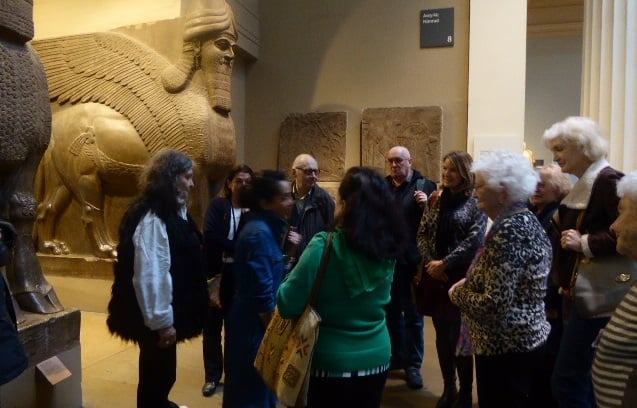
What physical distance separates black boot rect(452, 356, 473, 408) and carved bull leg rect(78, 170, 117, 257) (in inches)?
128

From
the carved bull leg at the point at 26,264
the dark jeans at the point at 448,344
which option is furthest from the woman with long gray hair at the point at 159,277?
the dark jeans at the point at 448,344

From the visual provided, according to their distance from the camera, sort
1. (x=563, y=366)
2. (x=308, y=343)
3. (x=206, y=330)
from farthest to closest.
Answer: (x=206, y=330) → (x=563, y=366) → (x=308, y=343)

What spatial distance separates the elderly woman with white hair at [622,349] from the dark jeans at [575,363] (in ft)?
2.12

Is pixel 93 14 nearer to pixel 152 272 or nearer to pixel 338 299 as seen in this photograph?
pixel 152 272

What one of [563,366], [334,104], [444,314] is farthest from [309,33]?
[563,366]

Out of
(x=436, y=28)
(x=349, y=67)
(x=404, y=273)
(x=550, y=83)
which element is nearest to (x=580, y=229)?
(x=404, y=273)

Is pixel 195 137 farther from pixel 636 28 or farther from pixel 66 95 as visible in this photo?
pixel 636 28

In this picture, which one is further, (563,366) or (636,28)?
(636,28)

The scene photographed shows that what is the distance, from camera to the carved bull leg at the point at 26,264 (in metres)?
2.63

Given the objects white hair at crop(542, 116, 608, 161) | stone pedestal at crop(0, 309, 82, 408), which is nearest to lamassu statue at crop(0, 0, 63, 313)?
stone pedestal at crop(0, 309, 82, 408)

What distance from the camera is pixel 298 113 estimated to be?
625 centimetres

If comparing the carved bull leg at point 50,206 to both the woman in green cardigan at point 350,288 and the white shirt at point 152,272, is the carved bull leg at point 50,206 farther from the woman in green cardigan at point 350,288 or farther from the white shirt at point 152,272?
the woman in green cardigan at point 350,288

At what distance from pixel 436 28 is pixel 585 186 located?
4.05 m

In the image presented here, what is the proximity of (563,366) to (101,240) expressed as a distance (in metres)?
4.02
